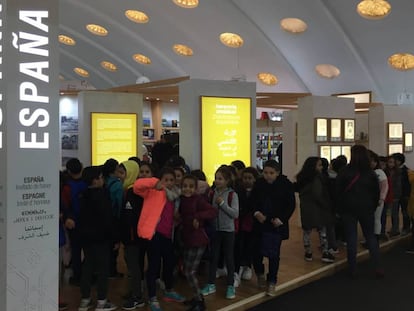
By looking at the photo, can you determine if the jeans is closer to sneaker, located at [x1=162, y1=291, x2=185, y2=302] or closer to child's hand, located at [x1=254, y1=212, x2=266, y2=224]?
child's hand, located at [x1=254, y1=212, x2=266, y2=224]

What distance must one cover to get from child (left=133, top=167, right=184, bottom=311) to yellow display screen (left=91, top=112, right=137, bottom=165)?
477cm

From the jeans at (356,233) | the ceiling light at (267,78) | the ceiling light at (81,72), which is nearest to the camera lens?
the jeans at (356,233)

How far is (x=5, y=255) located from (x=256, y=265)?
2.81m


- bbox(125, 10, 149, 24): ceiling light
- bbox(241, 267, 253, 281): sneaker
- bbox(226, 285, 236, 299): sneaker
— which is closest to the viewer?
bbox(226, 285, 236, 299): sneaker

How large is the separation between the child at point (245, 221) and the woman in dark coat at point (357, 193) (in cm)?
119

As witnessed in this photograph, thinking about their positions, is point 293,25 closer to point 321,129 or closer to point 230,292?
point 321,129

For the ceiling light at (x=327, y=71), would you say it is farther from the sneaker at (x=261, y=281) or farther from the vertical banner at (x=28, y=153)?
the vertical banner at (x=28, y=153)

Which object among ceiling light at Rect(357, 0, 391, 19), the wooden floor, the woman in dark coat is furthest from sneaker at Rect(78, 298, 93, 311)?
ceiling light at Rect(357, 0, 391, 19)

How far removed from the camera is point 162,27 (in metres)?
17.7

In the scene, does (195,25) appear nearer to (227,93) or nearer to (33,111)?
(227,93)

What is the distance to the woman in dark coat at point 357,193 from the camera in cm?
541

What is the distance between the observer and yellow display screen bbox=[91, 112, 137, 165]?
8727mm

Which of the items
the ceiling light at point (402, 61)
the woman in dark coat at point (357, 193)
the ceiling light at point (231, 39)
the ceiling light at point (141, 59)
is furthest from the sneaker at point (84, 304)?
the ceiling light at point (141, 59)

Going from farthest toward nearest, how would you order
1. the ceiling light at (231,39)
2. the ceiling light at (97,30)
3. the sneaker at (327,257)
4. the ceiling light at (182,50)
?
the ceiling light at (97,30) < the ceiling light at (182,50) < the ceiling light at (231,39) < the sneaker at (327,257)
